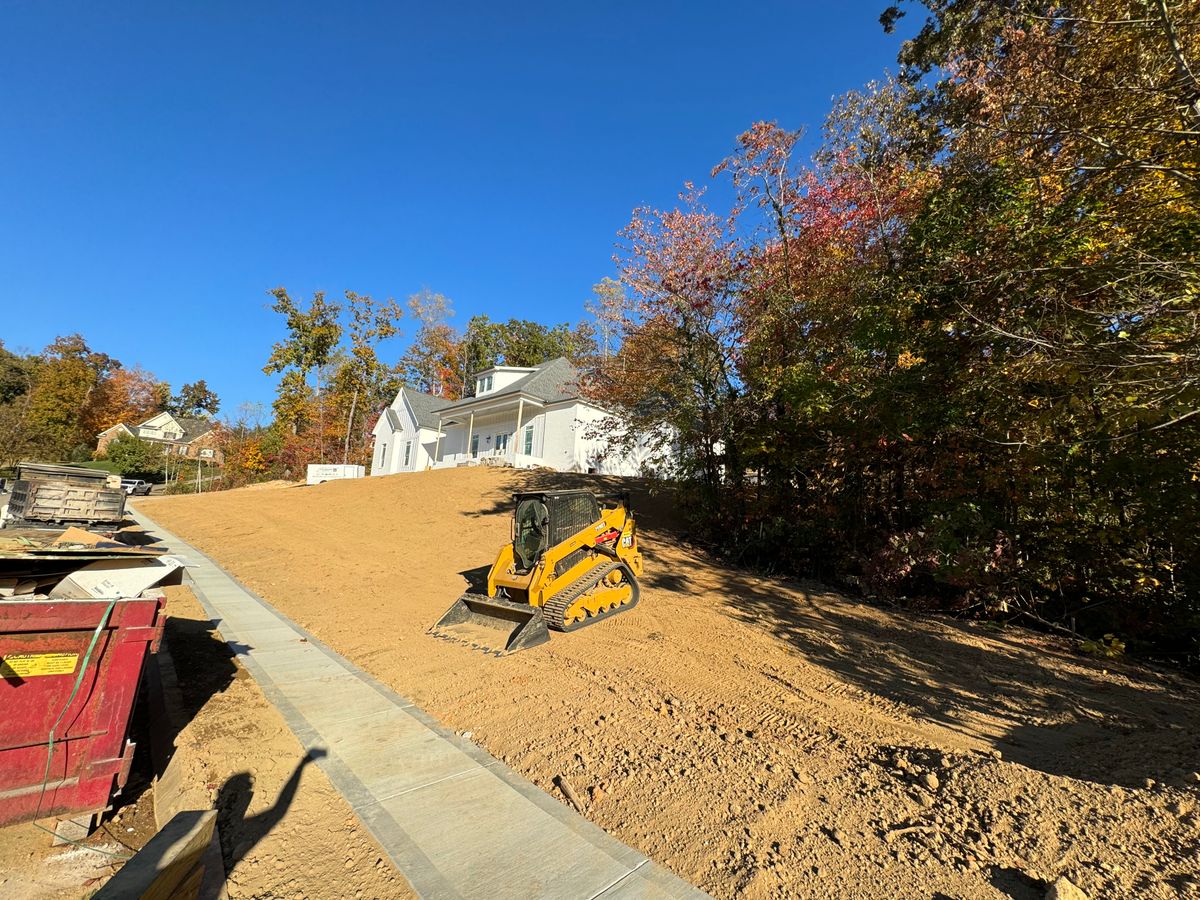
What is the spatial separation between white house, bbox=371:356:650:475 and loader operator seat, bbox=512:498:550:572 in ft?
38.1

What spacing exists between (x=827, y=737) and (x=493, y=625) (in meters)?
4.86

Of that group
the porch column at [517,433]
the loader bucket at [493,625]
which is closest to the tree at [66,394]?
the porch column at [517,433]

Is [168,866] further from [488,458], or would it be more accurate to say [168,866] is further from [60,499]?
[488,458]

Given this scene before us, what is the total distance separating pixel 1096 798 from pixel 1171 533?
614 centimetres

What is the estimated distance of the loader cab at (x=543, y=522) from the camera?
332 inches

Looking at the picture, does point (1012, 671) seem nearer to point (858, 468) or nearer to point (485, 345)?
point (858, 468)

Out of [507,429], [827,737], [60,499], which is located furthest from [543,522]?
[507,429]

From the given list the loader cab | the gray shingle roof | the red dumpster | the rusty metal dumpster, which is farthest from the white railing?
the red dumpster

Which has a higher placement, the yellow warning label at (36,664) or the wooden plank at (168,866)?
the yellow warning label at (36,664)

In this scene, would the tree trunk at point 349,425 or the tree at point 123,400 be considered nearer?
the tree trunk at point 349,425

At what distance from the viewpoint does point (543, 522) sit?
27.6 feet

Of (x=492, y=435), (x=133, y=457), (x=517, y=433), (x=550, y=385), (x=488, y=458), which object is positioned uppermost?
(x=550, y=385)

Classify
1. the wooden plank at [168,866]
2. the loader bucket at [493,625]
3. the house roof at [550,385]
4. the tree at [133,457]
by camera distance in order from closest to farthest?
the wooden plank at [168,866] → the loader bucket at [493,625] → the house roof at [550,385] → the tree at [133,457]

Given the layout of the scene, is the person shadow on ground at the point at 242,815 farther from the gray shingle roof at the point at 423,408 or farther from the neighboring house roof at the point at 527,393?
the gray shingle roof at the point at 423,408
